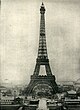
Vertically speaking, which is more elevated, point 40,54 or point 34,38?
point 34,38

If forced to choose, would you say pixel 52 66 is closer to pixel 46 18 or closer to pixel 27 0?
pixel 46 18

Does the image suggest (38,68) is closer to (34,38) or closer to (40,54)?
(40,54)

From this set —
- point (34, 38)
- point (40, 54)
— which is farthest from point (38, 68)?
point (34, 38)

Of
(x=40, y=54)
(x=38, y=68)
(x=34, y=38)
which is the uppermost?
(x=34, y=38)
